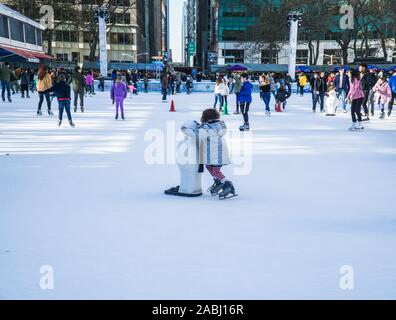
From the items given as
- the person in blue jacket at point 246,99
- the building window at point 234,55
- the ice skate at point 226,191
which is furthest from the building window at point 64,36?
the ice skate at point 226,191

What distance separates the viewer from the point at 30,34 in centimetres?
5153

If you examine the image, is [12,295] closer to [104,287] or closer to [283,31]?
[104,287]

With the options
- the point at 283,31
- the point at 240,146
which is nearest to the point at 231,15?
the point at 283,31

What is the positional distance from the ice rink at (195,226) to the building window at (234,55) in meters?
68.3

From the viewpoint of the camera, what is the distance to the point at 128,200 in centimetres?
548

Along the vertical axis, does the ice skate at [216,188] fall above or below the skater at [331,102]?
below

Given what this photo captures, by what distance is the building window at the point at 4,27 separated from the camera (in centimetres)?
4131

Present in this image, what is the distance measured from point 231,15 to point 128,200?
7522 cm

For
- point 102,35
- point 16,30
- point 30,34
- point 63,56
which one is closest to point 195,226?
point 102,35

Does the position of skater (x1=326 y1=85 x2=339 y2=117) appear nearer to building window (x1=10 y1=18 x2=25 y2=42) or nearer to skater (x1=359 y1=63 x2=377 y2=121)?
skater (x1=359 y1=63 x2=377 y2=121)

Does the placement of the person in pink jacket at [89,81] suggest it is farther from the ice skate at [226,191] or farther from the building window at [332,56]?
the building window at [332,56]

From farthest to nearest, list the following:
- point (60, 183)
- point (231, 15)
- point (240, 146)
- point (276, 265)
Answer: point (231, 15)
point (240, 146)
point (60, 183)
point (276, 265)

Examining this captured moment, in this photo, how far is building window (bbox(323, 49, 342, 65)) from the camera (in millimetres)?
72469

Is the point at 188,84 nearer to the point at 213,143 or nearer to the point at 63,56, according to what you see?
the point at 213,143
